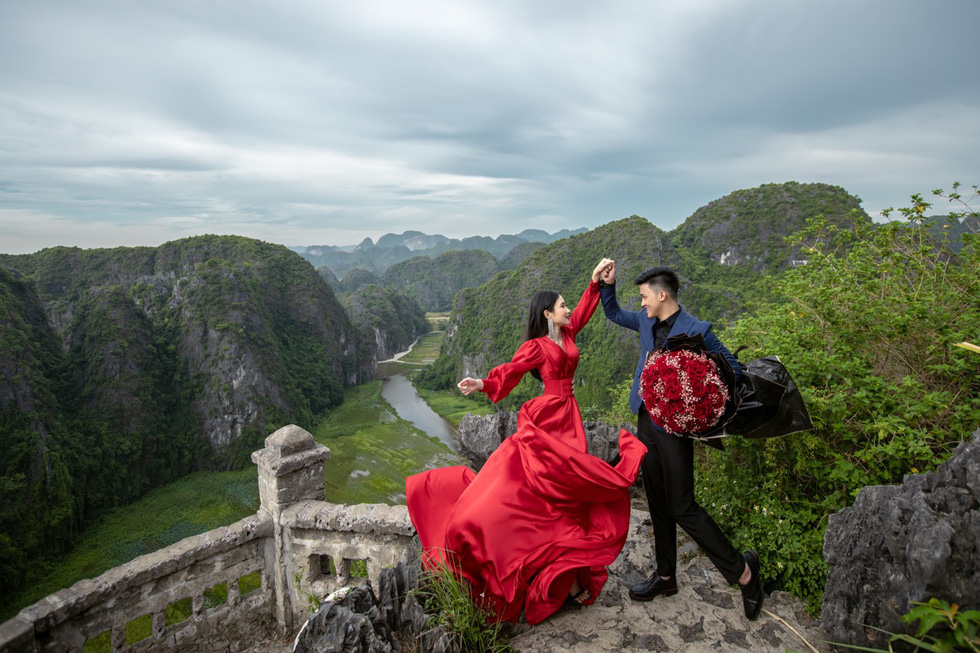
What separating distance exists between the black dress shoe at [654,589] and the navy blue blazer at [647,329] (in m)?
A: 1.14

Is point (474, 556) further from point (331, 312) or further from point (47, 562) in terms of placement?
point (331, 312)

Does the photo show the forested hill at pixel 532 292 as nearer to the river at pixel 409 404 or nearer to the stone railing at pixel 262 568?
the river at pixel 409 404

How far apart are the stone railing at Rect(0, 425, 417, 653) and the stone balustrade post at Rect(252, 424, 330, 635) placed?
0.04ft

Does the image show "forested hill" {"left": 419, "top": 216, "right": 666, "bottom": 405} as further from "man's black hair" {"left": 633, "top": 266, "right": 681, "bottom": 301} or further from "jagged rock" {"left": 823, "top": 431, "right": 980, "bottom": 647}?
"jagged rock" {"left": 823, "top": 431, "right": 980, "bottom": 647}

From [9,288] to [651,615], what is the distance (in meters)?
64.4

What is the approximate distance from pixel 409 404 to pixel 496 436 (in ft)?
189

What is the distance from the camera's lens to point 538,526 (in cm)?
313

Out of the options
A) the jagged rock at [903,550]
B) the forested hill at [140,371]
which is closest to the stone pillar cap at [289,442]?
the jagged rock at [903,550]

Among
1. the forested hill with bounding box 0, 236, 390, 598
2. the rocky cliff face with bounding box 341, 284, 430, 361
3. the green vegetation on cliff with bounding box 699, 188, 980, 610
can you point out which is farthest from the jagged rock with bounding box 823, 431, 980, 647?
the rocky cliff face with bounding box 341, 284, 430, 361

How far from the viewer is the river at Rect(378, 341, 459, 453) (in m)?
49.7

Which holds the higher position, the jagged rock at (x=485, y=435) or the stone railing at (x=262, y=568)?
the jagged rock at (x=485, y=435)

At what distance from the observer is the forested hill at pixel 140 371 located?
39.0 meters

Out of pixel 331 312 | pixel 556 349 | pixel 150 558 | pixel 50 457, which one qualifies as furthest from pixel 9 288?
pixel 556 349

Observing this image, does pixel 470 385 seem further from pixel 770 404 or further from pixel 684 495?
pixel 770 404
